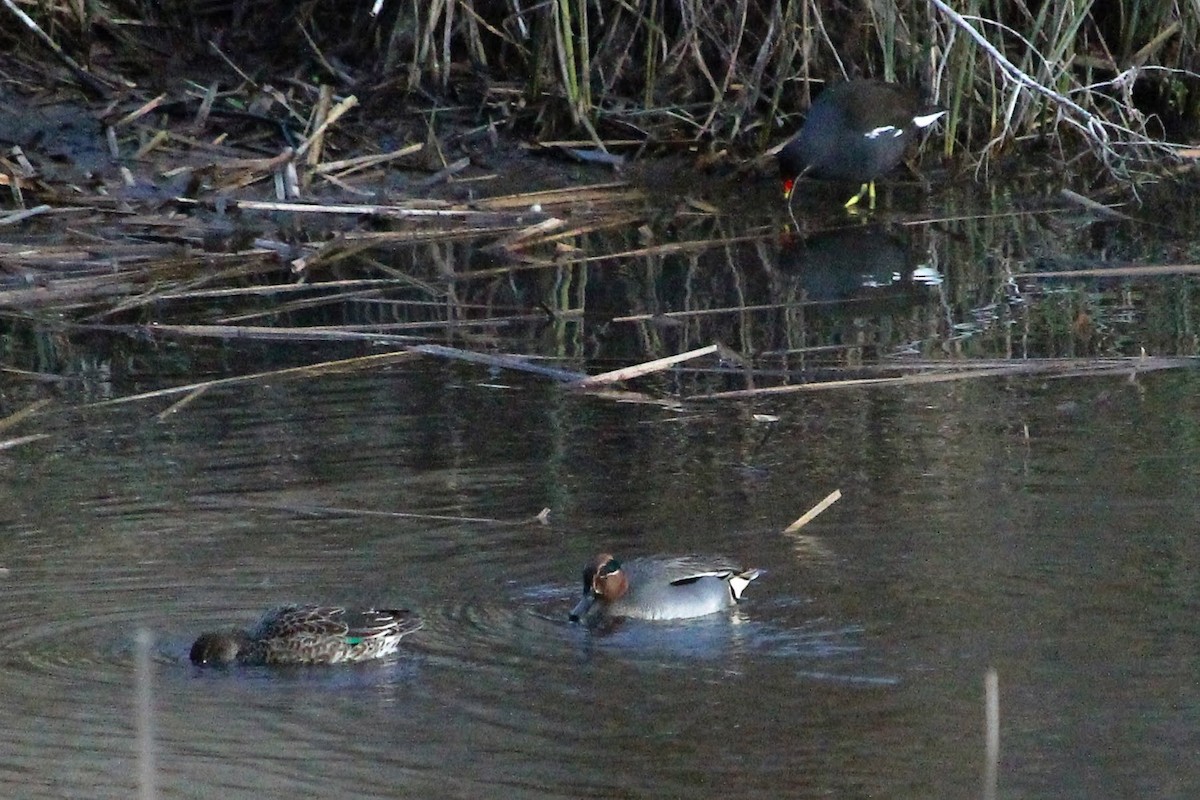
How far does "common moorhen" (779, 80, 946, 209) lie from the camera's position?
11.0 meters

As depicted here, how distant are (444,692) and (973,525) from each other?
174 centimetres

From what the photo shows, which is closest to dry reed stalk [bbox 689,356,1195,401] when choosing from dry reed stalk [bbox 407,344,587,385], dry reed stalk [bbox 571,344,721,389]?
dry reed stalk [bbox 571,344,721,389]

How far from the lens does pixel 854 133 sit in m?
11.0

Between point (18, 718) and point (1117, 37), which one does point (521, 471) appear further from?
point (1117, 37)

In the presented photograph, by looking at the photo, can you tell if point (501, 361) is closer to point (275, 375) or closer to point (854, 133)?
point (275, 375)

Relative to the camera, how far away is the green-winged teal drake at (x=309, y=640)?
16.4ft

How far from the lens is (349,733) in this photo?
4547 mm

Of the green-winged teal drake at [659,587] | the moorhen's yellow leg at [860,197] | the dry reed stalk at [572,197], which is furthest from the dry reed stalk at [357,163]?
the green-winged teal drake at [659,587]

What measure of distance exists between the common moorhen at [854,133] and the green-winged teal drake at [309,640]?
6.52 meters

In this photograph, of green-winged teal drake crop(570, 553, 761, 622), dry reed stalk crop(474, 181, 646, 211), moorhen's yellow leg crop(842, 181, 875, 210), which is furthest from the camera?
moorhen's yellow leg crop(842, 181, 875, 210)

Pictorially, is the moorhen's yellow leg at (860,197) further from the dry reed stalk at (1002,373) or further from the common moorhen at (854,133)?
the dry reed stalk at (1002,373)

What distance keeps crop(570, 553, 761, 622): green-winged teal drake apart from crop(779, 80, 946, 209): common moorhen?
5994 millimetres

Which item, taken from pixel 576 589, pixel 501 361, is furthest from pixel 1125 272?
pixel 576 589

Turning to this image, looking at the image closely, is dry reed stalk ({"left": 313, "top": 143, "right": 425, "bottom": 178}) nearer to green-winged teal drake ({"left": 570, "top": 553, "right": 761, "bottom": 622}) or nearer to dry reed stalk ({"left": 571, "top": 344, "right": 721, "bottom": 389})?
dry reed stalk ({"left": 571, "top": 344, "right": 721, "bottom": 389})
